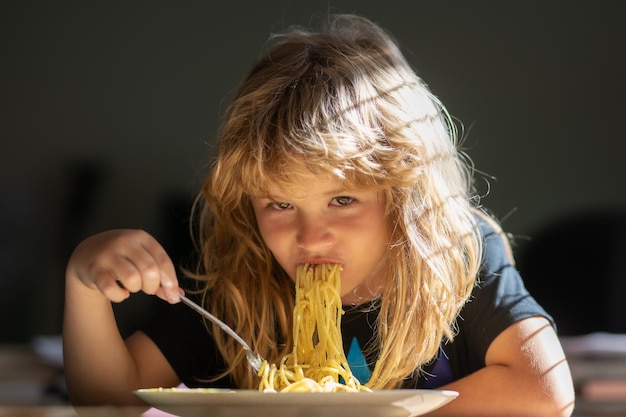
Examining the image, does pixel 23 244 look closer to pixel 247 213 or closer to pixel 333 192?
pixel 247 213

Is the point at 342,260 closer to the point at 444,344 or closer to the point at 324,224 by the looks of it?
the point at 324,224

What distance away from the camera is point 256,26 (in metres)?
2.70

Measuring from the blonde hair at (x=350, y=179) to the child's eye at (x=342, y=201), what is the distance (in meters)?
0.04

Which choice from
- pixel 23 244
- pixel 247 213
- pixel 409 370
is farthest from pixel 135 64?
pixel 409 370

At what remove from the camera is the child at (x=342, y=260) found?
5.57 ft

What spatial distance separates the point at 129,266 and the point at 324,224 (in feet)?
1.24

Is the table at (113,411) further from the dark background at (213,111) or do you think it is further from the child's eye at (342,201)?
the child's eye at (342,201)

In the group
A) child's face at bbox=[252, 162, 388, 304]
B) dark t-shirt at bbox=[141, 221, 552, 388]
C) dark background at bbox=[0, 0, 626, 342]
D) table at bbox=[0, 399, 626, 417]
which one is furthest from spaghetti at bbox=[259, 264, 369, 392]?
dark background at bbox=[0, 0, 626, 342]

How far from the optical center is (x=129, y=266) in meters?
1.57

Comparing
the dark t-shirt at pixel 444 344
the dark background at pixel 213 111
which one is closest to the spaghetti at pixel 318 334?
the dark t-shirt at pixel 444 344

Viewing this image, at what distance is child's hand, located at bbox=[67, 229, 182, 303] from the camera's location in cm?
156

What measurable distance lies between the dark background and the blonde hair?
67 centimetres

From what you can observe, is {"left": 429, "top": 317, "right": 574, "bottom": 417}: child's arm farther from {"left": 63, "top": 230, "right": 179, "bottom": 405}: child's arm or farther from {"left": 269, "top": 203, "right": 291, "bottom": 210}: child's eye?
{"left": 63, "top": 230, "right": 179, "bottom": 405}: child's arm

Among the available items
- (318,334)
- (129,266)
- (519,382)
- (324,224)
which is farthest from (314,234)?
(519,382)
